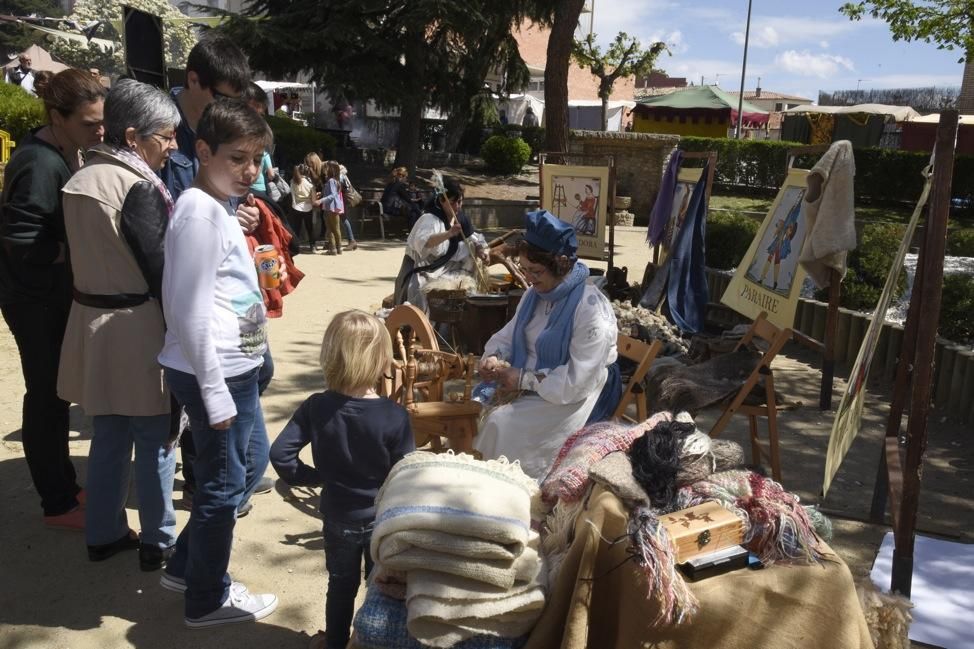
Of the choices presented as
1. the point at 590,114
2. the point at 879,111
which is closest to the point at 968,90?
the point at 879,111

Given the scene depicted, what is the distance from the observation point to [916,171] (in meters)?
19.2

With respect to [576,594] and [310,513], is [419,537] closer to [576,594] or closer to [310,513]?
[576,594]

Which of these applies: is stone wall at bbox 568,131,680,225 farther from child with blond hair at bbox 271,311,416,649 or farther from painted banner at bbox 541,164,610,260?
child with blond hair at bbox 271,311,416,649

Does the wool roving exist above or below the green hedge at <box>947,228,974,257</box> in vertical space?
below

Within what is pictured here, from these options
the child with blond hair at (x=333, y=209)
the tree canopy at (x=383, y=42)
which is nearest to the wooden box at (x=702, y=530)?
the child with blond hair at (x=333, y=209)

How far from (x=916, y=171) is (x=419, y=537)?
67.5ft

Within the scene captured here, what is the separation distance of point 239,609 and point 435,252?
3.79 metres

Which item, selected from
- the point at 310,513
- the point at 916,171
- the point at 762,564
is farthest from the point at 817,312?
the point at 916,171

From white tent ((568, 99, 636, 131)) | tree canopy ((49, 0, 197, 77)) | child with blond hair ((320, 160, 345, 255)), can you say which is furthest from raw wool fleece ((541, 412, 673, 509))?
white tent ((568, 99, 636, 131))

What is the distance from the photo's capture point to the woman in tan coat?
2.85 meters

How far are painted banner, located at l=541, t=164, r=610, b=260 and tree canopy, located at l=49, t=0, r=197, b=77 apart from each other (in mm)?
23573

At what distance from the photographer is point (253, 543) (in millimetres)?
3668

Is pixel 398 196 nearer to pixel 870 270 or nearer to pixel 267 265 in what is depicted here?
pixel 870 270

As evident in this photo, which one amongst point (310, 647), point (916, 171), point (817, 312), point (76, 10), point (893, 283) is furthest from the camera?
point (76, 10)
